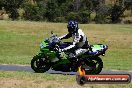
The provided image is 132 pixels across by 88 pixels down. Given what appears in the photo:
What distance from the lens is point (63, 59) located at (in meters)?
15.0

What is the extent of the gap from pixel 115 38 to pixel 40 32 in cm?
746

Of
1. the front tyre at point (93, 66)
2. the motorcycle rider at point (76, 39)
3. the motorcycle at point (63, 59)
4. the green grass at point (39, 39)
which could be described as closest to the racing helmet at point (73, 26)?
the motorcycle rider at point (76, 39)

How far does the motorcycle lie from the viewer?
1484cm

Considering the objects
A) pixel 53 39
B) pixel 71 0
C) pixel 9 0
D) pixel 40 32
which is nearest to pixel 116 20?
pixel 71 0

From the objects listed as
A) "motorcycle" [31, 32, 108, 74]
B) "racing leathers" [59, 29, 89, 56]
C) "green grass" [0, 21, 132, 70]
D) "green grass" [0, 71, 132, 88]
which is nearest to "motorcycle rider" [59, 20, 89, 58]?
"racing leathers" [59, 29, 89, 56]

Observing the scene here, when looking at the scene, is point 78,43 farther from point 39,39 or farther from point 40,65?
point 39,39

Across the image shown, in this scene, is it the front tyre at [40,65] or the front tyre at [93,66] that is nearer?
the front tyre at [93,66]

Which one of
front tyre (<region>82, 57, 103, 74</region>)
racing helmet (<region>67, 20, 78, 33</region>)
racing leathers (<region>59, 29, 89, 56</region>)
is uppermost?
racing helmet (<region>67, 20, 78, 33</region>)

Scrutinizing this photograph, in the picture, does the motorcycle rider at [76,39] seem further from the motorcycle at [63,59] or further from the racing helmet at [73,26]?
the motorcycle at [63,59]

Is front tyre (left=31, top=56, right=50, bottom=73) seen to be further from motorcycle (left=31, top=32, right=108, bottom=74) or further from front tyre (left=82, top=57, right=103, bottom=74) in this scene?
front tyre (left=82, top=57, right=103, bottom=74)

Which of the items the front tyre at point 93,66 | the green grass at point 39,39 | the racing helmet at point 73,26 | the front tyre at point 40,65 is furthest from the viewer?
the green grass at point 39,39

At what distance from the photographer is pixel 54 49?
Result: 15.0 metres

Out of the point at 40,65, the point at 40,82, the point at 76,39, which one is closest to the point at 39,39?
the point at 40,65

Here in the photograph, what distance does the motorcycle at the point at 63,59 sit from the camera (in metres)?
14.8
